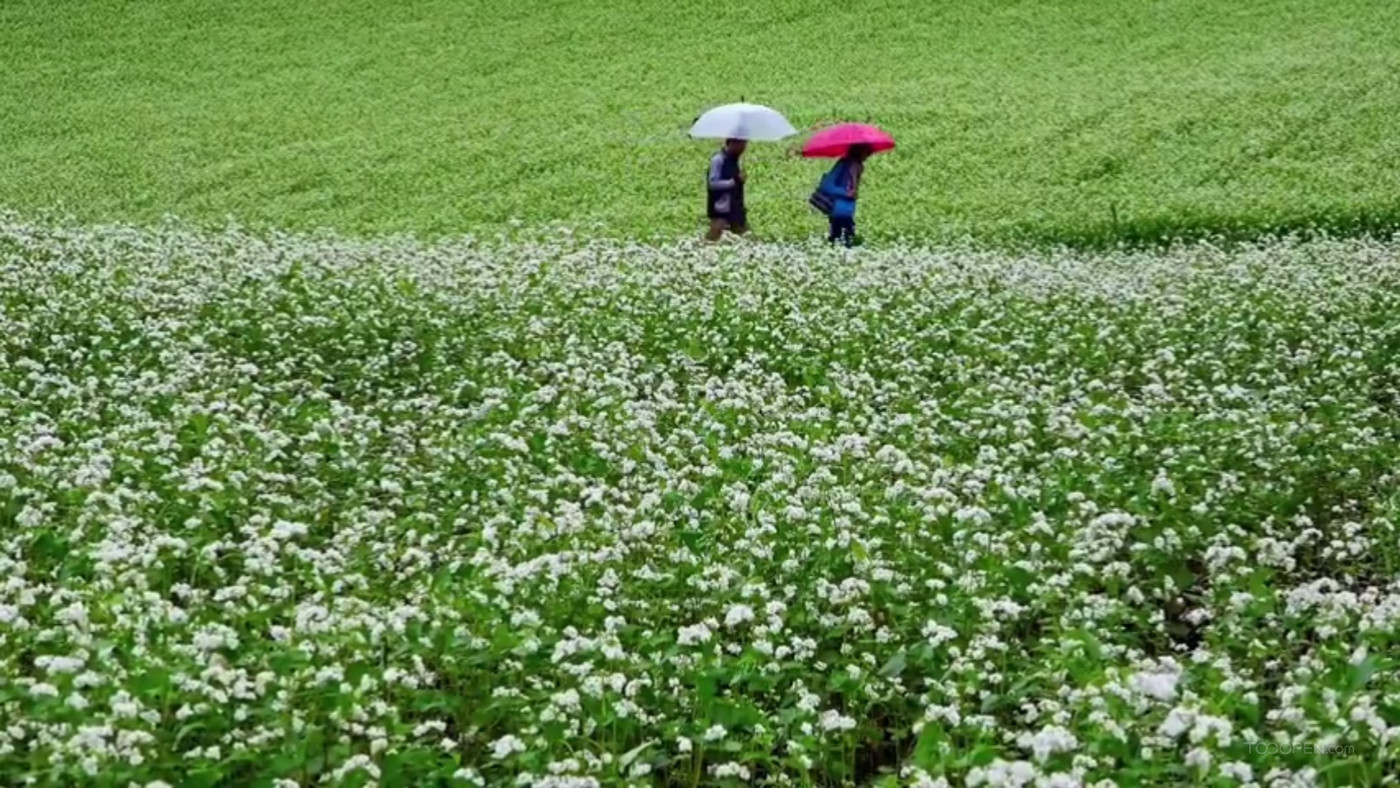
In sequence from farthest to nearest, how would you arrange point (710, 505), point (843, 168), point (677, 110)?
point (677, 110)
point (843, 168)
point (710, 505)

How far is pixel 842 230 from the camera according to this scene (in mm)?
17641

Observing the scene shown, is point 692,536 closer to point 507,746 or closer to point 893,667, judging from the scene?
point 893,667

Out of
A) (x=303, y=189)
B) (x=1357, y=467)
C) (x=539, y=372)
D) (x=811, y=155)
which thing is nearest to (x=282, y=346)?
(x=539, y=372)

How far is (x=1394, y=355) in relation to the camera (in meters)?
10.5

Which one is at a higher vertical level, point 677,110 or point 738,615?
point 738,615

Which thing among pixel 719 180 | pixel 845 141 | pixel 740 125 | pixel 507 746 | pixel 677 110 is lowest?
pixel 677 110

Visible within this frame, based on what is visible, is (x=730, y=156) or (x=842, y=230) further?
(x=842, y=230)

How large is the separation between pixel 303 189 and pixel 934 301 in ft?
48.5

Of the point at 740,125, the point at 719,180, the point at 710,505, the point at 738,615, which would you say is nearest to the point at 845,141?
the point at 740,125

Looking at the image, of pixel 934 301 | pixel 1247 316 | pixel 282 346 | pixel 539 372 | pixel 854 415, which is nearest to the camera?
pixel 854 415

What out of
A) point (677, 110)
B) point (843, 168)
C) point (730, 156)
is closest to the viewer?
point (730, 156)

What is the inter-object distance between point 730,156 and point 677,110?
11.0 meters

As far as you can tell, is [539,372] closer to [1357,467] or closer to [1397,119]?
[1357,467]

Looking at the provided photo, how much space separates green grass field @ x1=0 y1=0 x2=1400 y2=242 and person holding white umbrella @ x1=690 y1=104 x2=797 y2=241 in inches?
86.6
